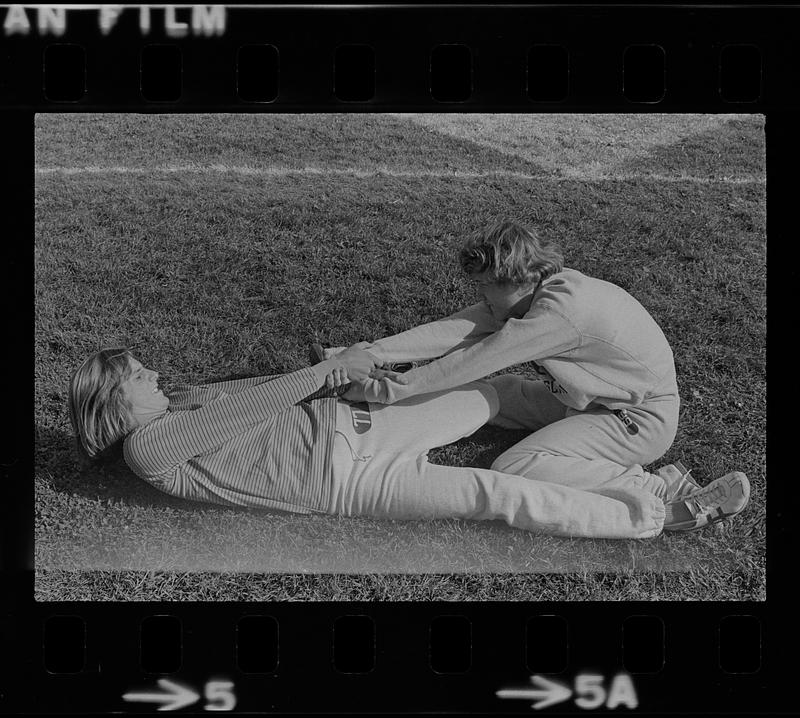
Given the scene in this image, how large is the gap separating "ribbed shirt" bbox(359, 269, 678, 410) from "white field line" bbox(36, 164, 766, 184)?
0.64 metres

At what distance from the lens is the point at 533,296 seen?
145 inches

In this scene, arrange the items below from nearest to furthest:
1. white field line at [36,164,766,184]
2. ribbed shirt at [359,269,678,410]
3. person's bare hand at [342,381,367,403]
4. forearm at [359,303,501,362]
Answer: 1. ribbed shirt at [359,269,678,410]
2. person's bare hand at [342,381,367,403]
3. forearm at [359,303,501,362]
4. white field line at [36,164,766,184]

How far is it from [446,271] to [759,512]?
5.81 feet

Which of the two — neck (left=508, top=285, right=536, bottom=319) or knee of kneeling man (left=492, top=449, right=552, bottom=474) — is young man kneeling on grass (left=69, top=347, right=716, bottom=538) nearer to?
knee of kneeling man (left=492, top=449, right=552, bottom=474)

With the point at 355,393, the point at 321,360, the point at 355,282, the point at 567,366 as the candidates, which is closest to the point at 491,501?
the point at 567,366

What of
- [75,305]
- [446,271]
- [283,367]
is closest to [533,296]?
[446,271]

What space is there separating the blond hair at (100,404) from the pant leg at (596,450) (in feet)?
5.25

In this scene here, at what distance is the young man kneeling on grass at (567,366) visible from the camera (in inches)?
141

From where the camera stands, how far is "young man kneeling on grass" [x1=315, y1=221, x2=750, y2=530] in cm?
358

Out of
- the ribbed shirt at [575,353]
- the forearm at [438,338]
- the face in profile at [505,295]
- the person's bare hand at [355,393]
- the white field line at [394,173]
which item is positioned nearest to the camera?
the ribbed shirt at [575,353]
